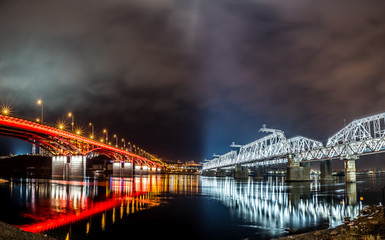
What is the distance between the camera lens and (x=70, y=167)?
98312 millimetres

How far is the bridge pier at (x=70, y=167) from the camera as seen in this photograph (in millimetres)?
96750

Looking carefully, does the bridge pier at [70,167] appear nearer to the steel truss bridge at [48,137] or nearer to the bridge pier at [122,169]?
the steel truss bridge at [48,137]

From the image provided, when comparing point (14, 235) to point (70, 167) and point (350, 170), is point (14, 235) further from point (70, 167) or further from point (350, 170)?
point (70, 167)

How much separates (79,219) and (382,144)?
72.3 m

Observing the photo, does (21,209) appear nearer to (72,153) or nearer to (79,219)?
(79,219)

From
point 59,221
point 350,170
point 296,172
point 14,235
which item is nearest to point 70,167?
point 296,172

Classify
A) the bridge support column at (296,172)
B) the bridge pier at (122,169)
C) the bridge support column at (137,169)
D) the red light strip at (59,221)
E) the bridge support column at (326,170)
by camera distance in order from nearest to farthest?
the red light strip at (59,221), the bridge support column at (296,172), the bridge support column at (326,170), the bridge pier at (122,169), the bridge support column at (137,169)

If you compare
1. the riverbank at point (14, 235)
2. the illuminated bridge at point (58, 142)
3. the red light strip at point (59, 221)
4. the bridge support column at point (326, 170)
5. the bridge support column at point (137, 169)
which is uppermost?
the illuminated bridge at point (58, 142)

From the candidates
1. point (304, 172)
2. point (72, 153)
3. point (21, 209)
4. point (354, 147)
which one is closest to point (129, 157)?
point (72, 153)

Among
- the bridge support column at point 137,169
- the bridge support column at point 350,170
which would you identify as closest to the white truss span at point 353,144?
the bridge support column at point 350,170

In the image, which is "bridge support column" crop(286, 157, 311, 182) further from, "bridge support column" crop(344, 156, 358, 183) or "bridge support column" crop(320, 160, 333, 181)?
"bridge support column" crop(344, 156, 358, 183)

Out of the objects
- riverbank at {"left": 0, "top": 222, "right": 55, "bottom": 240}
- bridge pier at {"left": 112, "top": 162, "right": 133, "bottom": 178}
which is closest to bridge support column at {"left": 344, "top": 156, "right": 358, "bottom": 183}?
riverbank at {"left": 0, "top": 222, "right": 55, "bottom": 240}

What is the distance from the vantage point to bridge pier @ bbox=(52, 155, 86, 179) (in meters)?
96.8

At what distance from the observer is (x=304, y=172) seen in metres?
97.9
